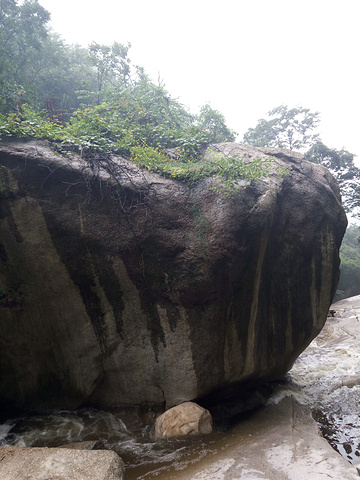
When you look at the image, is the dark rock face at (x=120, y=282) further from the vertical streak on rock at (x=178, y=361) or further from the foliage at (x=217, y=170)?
the foliage at (x=217, y=170)

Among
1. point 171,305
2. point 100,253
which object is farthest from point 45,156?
point 171,305

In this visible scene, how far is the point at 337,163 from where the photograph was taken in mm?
18953

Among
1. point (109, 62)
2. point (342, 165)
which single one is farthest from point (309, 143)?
point (109, 62)

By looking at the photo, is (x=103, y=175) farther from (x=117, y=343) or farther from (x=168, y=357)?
(x=168, y=357)

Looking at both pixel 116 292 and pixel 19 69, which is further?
pixel 19 69

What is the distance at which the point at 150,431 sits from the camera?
15.1 feet

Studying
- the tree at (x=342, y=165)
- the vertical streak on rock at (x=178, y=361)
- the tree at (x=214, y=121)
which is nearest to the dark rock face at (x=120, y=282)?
the vertical streak on rock at (x=178, y=361)

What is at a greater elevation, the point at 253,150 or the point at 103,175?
the point at 253,150

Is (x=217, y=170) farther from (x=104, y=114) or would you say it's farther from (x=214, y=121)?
(x=214, y=121)

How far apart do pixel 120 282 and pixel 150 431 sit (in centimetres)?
229

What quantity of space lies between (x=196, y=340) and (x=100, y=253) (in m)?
2.04

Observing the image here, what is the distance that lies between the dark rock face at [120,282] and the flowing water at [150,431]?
0.31 metres

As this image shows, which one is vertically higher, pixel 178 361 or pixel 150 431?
pixel 178 361

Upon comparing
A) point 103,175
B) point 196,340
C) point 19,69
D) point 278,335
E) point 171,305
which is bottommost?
point 278,335
